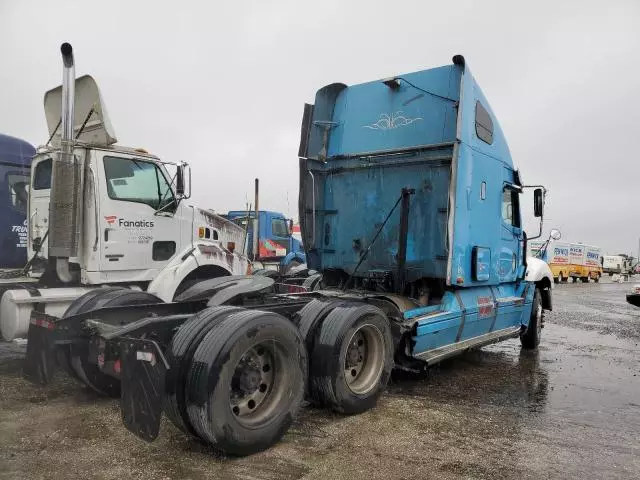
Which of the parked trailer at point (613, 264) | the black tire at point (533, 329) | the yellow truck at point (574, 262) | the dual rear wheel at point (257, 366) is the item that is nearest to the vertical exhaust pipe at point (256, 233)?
the black tire at point (533, 329)

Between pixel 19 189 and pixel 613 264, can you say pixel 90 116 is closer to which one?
pixel 19 189

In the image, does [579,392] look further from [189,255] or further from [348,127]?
[189,255]

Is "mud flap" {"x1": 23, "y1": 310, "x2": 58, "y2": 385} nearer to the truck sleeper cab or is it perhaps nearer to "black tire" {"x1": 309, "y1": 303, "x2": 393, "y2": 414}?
"black tire" {"x1": 309, "y1": 303, "x2": 393, "y2": 414}

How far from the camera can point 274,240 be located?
53.2 feet

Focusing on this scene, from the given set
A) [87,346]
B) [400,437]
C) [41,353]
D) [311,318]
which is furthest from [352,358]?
[41,353]

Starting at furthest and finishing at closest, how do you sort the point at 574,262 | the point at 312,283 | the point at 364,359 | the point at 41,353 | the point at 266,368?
the point at 574,262, the point at 312,283, the point at 364,359, the point at 41,353, the point at 266,368

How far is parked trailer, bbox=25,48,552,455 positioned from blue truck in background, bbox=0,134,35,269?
3.61 m

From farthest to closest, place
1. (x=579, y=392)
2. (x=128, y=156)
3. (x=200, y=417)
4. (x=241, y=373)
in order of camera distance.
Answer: (x=128, y=156) < (x=579, y=392) < (x=241, y=373) < (x=200, y=417)

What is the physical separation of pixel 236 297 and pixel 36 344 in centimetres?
184

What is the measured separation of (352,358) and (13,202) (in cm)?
621

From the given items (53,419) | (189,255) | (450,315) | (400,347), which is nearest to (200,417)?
(53,419)

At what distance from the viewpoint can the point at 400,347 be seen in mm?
5309

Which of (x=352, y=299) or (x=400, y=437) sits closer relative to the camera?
(x=400, y=437)

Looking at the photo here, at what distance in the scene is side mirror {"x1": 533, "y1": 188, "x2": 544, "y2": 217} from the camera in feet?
25.3
